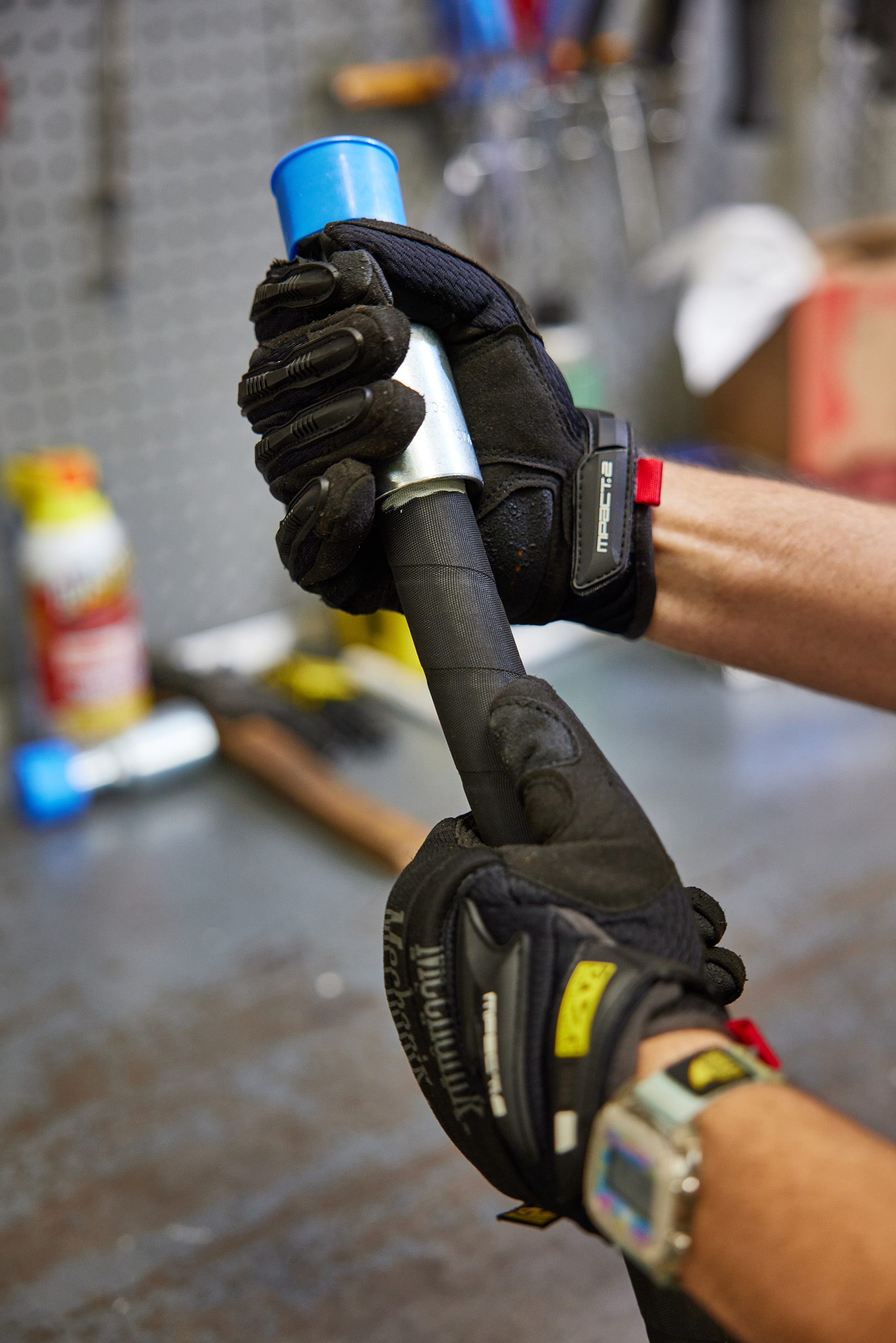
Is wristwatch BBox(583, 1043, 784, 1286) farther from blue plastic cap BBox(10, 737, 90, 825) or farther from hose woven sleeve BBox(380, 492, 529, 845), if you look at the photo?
blue plastic cap BBox(10, 737, 90, 825)

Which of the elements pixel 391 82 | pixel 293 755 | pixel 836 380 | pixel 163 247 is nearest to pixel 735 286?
pixel 836 380

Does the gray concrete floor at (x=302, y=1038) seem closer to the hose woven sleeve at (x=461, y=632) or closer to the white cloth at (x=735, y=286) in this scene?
the hose woven sleeve at (x=461, y=632)

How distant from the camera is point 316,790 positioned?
184 cm

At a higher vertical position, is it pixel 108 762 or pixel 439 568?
pixel 439 568

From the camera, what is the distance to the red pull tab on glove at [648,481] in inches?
35.5

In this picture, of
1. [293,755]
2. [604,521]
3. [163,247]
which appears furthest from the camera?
[163,247]

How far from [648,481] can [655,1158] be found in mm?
562

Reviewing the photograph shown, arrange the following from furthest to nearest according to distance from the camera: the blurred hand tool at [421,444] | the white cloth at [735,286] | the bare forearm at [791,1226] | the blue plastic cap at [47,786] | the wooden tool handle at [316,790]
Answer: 1. the white cloth at [735,286]
2. the blue plastic cap at [47,786]
3. the wooden tool handle at [316,790]
4. the blurred hand tool at [421,444]
5. the bare forearm at [791,1226]

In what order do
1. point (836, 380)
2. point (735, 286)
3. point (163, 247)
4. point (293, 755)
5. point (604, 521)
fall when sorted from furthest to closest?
1. point (836, 380)
2. point (735, 286)
3. point (163, 247)
4. point (293, 755)
5. point (604, 521)

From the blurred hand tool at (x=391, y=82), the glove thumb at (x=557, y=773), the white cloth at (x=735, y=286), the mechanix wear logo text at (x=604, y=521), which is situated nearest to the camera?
the glove thumb at (x=557, y=773)

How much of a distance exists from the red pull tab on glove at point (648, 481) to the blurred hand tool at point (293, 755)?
2.84 ft

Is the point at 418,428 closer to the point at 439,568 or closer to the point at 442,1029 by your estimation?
the point at 439,568

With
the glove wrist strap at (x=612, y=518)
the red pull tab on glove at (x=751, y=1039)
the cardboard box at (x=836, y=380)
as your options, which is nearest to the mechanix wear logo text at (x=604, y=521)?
the glove wrist strap at (x=612, y=518)

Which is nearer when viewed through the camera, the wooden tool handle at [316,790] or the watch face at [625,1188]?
the watch face at [625,1188]
